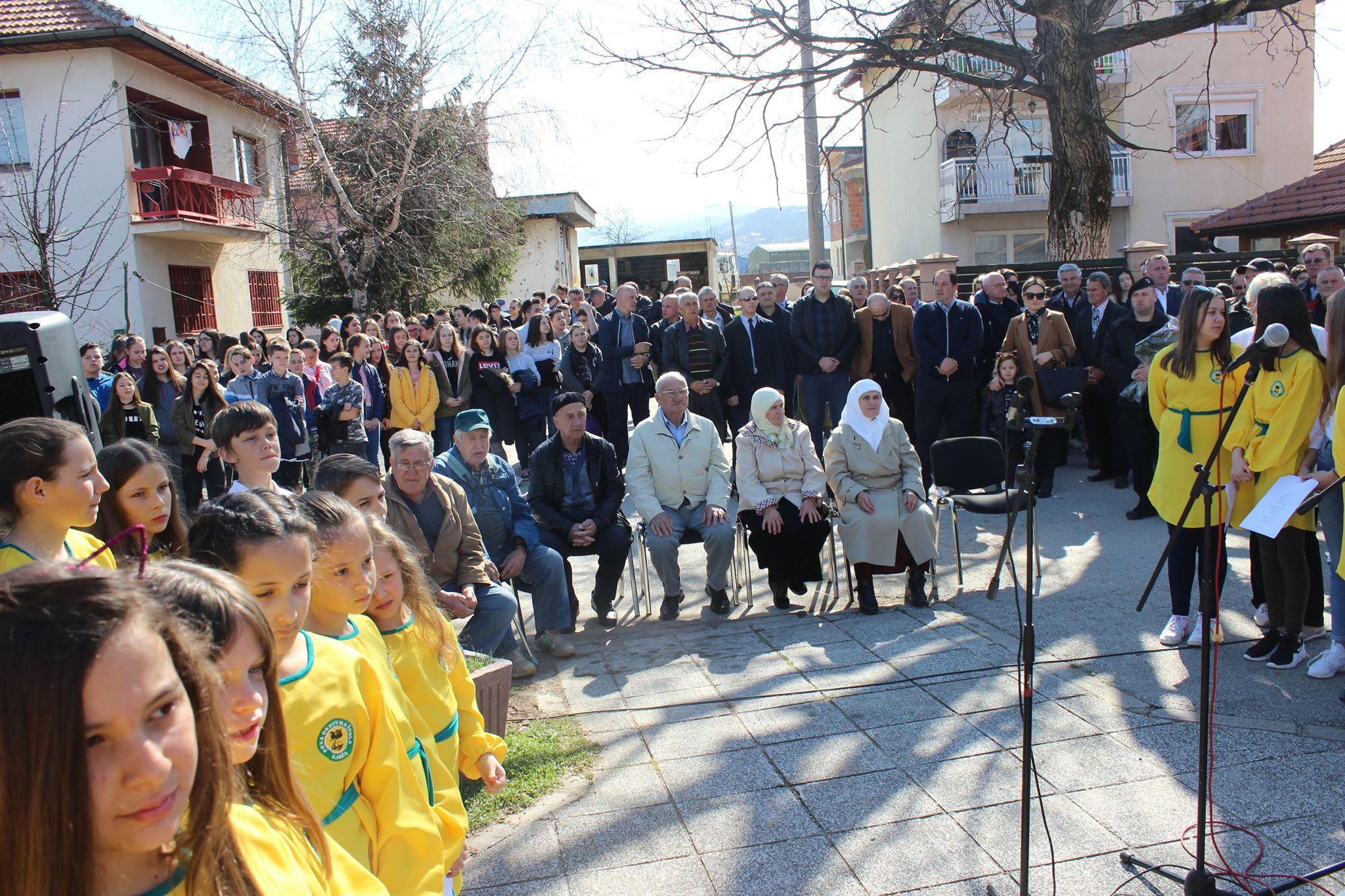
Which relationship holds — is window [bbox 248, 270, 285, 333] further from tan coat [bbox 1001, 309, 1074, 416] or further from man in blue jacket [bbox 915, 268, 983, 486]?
tan coat [bbox 1001, 309, 1074, 416]

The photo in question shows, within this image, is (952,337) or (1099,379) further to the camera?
(1099,379)

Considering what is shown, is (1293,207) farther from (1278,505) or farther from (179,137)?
(179,137)

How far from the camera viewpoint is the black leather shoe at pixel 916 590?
659cm

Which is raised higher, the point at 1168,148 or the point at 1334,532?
the point at 1168,148

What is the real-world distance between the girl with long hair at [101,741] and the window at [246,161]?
25.2 metres

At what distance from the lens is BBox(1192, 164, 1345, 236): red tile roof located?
19094 mm

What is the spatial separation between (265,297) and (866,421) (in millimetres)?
22197

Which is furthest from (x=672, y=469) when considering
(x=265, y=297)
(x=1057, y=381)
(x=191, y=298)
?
(x=265, y=297)

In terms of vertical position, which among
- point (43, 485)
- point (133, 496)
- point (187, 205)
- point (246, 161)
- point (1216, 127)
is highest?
point (246, 161)

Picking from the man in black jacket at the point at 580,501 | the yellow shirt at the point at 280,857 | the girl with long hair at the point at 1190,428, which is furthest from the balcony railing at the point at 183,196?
the yellow shirt at the point at 280,857

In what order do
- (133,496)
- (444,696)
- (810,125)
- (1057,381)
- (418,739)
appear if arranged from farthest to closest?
1. (810,125)
2. (1057,381)
3. (133,496)
4. (444,696)
5. (418,739)

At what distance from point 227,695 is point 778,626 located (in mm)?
5094

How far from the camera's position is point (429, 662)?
2.97 meters

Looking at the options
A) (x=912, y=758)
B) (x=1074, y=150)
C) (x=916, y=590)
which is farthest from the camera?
(x=1074, y=150)
